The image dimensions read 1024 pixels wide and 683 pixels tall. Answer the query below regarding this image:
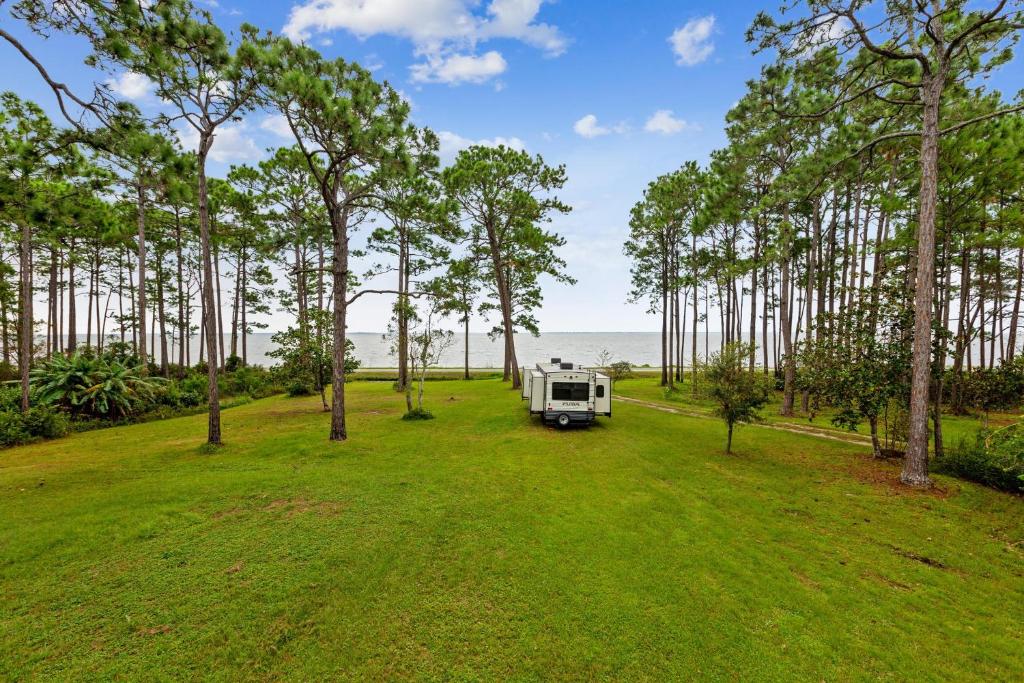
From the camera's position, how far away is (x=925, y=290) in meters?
10.0

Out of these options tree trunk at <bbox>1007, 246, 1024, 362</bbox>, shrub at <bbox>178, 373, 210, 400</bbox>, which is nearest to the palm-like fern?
shrub at <bbox>178, 373, 210, 400</bbox>

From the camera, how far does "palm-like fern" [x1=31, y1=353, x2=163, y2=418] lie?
50.7 feet

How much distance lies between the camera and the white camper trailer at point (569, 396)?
16500 millimetres

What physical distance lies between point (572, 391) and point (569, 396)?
25cm

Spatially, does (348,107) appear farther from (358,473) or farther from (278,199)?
(278,199)

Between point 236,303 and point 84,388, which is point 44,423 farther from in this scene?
point 236,303

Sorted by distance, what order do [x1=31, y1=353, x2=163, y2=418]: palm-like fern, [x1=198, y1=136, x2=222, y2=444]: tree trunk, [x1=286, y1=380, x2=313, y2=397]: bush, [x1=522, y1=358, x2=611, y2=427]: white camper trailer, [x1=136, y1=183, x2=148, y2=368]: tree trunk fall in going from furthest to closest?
[x1=286, y1=380, x2=313, y2=397]: bush → [x1=136, y1=183, x2=148, y2=368]: tree trunk → [x1=522, y1=358, x2=611, y2=427]: white camper trailer → [x1=31, y1=353, x2=163, y2=418]: palm-like fern → [x1=198, y1=136, x2=222, y2=444]: tree trunk

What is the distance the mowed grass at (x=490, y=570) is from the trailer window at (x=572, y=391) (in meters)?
4.96

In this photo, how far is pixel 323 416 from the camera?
59.2 ft

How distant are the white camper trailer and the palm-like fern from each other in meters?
17.5

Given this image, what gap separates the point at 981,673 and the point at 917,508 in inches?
224

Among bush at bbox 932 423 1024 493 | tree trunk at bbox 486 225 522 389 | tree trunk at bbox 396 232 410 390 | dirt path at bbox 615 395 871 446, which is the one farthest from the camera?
tree trunk at bbox 486 225 522 389

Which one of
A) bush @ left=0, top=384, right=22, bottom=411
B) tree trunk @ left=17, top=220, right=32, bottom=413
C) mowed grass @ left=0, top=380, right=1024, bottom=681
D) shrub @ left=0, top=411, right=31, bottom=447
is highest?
tree trunk @ left=17, top=220, right=32, bottom=413

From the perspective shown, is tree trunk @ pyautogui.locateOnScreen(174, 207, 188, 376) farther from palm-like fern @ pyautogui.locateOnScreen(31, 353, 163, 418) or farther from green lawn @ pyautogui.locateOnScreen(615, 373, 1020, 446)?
green lawn @ pyautogui.locateOnScreen(615, 373, 1020, 446)
